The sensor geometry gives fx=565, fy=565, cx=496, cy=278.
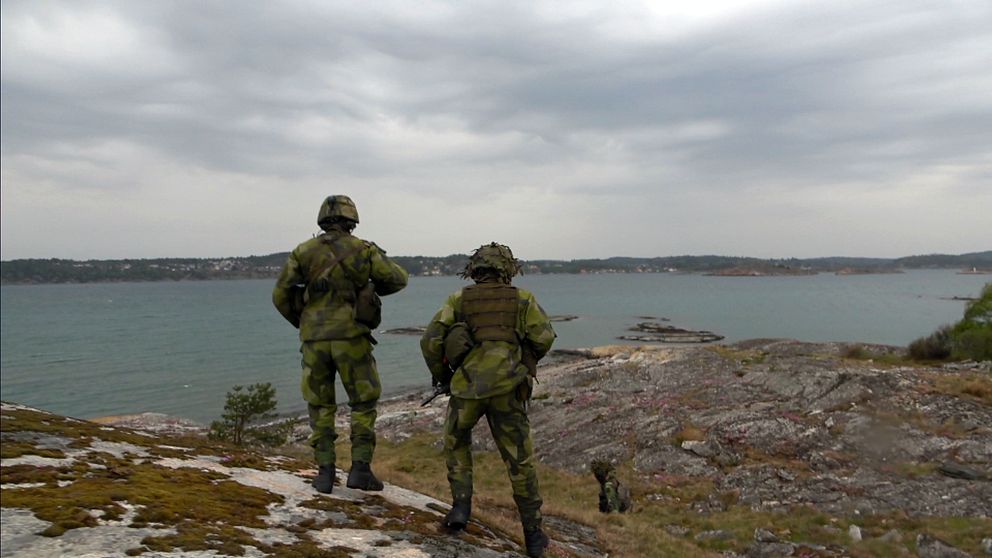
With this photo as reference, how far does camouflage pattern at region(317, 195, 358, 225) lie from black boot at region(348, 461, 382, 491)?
3.51 m

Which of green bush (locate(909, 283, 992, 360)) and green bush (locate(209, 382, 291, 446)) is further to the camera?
green bush (locate(909, 283, 992, 360))

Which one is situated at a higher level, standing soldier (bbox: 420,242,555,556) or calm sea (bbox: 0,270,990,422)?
standing soldier (bbox: 420,242,555,556)

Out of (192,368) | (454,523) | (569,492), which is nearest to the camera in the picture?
(454,523)

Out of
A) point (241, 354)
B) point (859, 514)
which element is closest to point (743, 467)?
point (859, 514)

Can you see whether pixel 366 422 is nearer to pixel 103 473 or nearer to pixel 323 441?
pixel 323 441

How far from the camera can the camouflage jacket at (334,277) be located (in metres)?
7.80

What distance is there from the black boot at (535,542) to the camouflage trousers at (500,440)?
0.99 ft

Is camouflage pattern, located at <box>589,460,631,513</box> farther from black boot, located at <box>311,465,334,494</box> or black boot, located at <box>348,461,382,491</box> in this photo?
black boot, located at <box>311,465,334,494</box>

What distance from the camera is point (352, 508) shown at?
24.4 feet

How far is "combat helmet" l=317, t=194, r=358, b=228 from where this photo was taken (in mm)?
8023

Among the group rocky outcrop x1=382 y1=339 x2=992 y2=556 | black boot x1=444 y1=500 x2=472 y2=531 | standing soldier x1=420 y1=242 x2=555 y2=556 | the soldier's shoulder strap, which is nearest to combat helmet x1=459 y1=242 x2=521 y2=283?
standing soldier x1=420 y1=242 x2=555 y2=556

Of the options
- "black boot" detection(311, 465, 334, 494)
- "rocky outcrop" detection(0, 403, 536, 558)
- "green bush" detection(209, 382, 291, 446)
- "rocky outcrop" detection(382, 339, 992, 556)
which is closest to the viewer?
"rocky outcrop" detection(0, 403, 536, 558)

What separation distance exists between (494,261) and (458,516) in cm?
334

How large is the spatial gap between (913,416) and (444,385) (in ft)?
70.9
